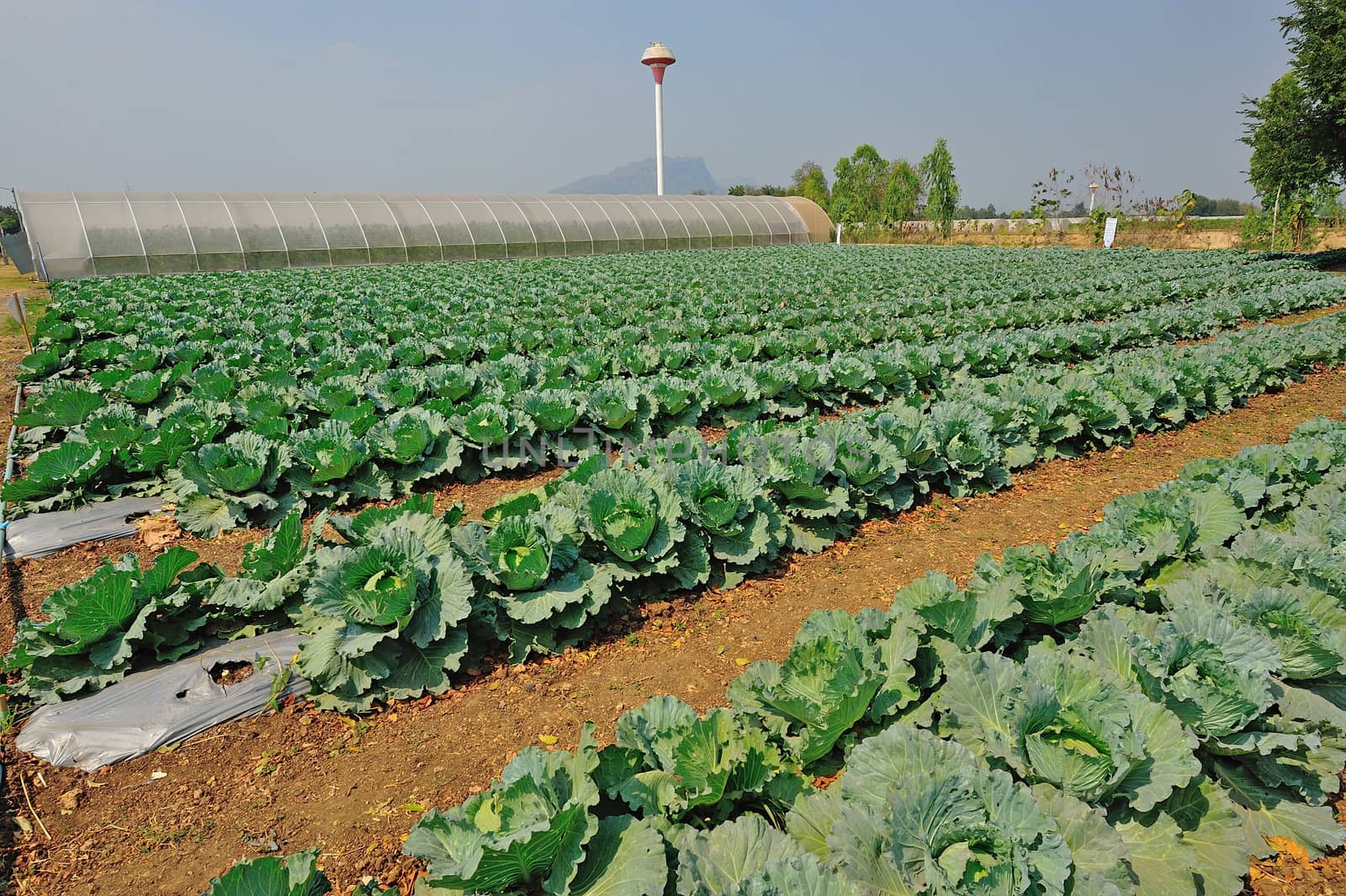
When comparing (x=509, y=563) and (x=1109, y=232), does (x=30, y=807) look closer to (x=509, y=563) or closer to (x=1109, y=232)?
(x=509, y=563)

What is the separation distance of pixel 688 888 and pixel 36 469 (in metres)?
6.45

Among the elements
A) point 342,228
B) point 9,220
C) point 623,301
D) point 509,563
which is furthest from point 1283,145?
point 9,220

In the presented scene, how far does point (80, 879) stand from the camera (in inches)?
101

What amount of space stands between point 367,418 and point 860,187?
169ft

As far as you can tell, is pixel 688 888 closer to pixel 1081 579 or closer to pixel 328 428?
pixel 1081 579

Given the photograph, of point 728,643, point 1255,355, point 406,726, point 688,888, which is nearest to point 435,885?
point 688,888

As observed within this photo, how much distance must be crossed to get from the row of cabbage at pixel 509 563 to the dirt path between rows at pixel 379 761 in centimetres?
19

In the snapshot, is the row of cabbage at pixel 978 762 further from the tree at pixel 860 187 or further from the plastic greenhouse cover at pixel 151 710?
→ the tree at pixel 860 187

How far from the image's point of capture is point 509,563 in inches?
150

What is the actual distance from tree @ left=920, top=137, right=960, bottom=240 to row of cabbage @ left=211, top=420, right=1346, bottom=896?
154 ft

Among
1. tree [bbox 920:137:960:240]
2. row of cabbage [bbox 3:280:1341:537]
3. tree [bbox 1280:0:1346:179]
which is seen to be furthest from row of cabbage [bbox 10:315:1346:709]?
tree [bbox 920:137:960:240]

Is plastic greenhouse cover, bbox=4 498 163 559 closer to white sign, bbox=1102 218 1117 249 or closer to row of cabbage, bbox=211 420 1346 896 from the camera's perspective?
row of cabbage, bbox=211 420 1346 896

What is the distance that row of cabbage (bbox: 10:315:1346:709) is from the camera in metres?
3.42

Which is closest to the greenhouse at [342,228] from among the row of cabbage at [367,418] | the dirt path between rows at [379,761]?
the row of cabbage at [367,418]
